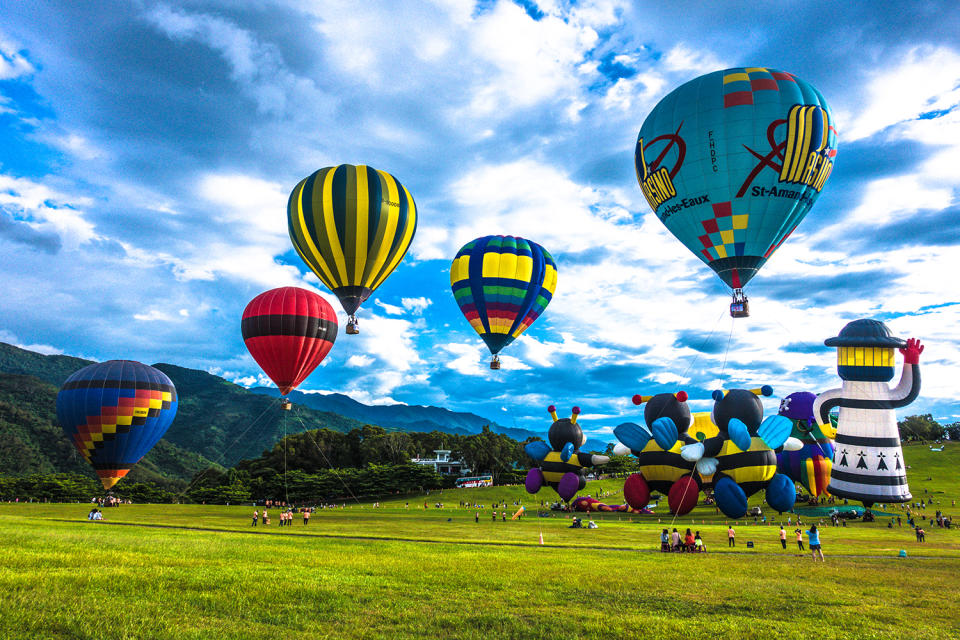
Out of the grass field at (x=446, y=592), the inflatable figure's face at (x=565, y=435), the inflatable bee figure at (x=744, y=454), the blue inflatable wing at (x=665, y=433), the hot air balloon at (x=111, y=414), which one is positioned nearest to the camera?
the grass field at (x=446, y=592)

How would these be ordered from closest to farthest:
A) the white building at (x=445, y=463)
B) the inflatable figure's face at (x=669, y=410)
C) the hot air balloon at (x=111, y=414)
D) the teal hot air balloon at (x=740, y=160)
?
the teal hot air balloon at (x=740, y=160) → the inflatable figure's face at (x=669, y=410) → the hot air balloon at (x=111, y=414) → the white building at (x=445, y=463)

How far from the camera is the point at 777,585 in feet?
45.3

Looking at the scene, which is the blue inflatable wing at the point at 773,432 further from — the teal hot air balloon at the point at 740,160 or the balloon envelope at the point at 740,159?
the balloon envelope at the point at 740,159

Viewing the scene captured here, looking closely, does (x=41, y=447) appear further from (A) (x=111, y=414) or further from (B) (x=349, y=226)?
(B) (x=349, y=226)

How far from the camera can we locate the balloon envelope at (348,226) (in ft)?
129

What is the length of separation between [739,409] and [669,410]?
4761mm

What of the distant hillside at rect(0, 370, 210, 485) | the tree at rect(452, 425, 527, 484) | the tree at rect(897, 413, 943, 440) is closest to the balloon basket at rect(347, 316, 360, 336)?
the tree at rect(452, 425, 527, 484)

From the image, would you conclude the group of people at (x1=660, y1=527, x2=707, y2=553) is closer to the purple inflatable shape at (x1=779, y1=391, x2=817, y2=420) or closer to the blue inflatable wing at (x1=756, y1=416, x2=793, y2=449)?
the blue inflatable wing at (x1=756, y1=416, x2=793, y2=449)

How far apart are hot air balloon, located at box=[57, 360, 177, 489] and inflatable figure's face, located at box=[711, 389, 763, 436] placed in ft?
149

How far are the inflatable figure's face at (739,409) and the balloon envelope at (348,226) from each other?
25185mm

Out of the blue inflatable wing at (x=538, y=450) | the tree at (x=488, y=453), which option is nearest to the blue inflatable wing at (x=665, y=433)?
the blue inflatable wing at (x=538, y=450)

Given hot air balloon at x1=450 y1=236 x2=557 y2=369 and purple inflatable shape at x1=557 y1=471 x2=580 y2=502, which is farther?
purple inflatable shape at x1=557 y1=471 x2=580 y2=502

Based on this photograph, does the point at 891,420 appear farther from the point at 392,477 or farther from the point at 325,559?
the point at 392,477

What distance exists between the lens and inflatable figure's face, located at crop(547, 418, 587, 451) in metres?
51.0
